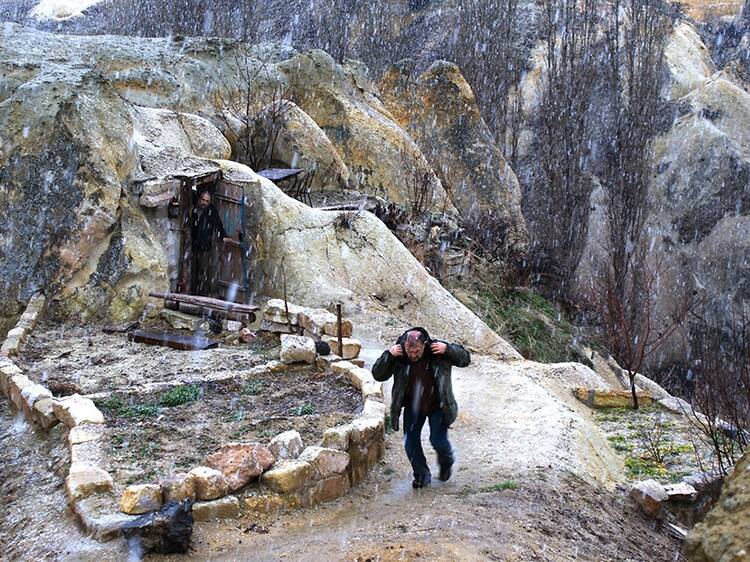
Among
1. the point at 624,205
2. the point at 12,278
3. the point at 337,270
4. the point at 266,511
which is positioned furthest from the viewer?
the point at 624,205

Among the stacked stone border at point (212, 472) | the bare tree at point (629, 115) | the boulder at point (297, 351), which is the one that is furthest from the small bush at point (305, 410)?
the bare tree at point (629, 115)

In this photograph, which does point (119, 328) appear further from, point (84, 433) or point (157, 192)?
point (84, 433)

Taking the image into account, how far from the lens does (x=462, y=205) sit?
2144cm

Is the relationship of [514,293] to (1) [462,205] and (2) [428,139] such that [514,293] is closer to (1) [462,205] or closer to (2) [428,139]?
(1) [462,205]

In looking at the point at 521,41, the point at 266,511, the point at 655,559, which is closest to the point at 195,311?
the point at 266,511

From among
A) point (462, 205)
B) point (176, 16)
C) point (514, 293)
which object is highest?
point (176, 16)

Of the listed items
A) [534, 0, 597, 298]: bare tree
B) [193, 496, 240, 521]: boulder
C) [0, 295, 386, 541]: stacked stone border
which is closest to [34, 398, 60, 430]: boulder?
[0, 295, 386, 541]: stacked stone border

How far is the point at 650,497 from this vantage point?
6.55 m

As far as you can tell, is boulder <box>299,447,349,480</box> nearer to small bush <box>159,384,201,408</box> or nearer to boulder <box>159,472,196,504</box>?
boulder <box>159,472,196,504</box>

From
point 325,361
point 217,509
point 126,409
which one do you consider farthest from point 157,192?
point 217,509

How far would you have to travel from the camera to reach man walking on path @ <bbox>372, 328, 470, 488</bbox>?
18.9 feet

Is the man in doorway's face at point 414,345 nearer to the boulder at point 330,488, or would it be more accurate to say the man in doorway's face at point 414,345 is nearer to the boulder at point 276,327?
the boulder at point 330,488

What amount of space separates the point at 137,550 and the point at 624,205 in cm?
2195

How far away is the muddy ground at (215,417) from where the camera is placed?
243 inches
